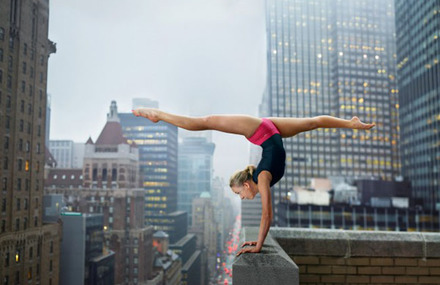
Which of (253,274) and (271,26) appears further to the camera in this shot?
(271,26)

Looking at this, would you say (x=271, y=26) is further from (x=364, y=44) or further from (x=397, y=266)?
(x=397, y=266)

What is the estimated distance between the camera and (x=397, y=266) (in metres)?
4.69

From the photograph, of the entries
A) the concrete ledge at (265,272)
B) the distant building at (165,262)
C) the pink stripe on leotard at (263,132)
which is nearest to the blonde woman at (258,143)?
the pink stripe on leotard at (263,132)

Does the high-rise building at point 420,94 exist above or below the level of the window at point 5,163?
above

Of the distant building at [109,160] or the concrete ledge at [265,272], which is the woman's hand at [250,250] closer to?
the concrete ledge at [265,272]

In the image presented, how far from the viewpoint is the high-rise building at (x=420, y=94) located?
58906 millimetres

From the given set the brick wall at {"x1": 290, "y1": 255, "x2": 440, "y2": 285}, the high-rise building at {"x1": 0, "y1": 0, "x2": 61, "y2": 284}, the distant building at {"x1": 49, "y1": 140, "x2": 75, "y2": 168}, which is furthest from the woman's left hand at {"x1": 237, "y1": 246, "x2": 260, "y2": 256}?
the distant building at {"x1": 49, "y1": 140, "x2": 75, "y2": 168}

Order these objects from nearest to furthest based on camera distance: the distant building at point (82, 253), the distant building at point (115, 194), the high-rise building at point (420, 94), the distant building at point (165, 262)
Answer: the distant building at point (82, 253)
the distant building at point (115, 194)
the distant building at point (165, 262)
the high-rise building at point (420, 94)

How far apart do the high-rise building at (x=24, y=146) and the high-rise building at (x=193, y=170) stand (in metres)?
88.3

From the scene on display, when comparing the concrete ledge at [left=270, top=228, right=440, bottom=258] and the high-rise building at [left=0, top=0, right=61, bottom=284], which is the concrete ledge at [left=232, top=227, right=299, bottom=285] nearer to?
the concrete ledge at [left=270, top=228, right=440, bottom=258]

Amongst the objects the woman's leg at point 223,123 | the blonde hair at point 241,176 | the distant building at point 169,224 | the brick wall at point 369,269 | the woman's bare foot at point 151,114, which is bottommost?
the distant building at point 169,224

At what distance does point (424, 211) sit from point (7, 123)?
52.4m

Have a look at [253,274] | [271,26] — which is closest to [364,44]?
[271,26]

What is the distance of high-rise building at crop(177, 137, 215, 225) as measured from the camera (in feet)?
353
